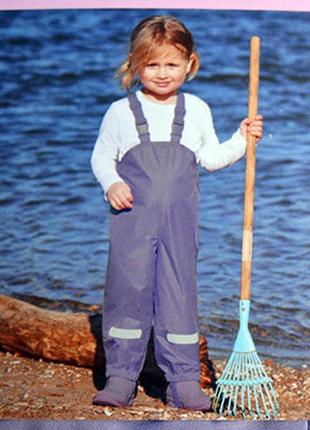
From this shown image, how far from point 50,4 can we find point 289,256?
104cm

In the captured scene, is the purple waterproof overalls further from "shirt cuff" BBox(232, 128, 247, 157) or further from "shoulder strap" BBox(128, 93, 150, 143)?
"shirt cuff" BBox(232, 128, 247, 157)

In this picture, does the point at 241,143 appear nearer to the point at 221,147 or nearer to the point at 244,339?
Answer: the point at 221,147

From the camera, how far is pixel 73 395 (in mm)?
4164

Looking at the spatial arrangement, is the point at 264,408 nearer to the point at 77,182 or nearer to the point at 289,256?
the point at 289,256

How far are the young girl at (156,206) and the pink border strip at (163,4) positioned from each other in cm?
27

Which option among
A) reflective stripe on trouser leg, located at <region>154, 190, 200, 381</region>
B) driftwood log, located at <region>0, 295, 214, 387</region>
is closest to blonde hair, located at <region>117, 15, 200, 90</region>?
reflective stripe on trouser leg, located at <region>154, 190, 200, 381</region>

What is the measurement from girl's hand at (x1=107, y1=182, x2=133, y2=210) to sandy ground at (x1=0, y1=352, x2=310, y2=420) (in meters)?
0.54

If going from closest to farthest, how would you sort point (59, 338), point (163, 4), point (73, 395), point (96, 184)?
point (73, 395), point (163, 4), point (59, 338), point (96, 184)

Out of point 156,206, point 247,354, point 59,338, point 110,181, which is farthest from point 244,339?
point 59,338

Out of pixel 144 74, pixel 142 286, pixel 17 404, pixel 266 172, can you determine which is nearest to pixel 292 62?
pixel 266 172

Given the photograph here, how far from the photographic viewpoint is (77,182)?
4.70m

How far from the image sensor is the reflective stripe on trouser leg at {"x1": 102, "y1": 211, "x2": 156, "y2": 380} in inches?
156

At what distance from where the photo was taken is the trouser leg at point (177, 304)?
3.96 metres

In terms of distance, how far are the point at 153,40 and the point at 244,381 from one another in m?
0.92
